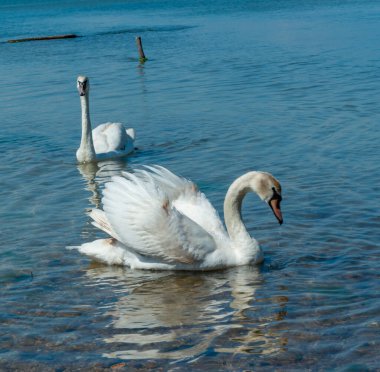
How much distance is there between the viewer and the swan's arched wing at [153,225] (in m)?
7.88

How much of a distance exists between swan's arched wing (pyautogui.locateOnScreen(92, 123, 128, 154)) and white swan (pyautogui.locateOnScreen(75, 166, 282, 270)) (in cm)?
571

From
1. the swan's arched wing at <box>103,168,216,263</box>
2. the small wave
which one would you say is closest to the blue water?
the swan's arched wing at <box>103,168,216,263</box>

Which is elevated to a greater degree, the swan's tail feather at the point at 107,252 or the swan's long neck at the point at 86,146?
the swan's long neck at the point at 86,146

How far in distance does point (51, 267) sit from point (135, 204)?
113 cm

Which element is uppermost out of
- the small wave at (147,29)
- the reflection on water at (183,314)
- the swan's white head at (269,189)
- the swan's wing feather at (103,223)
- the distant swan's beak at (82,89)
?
the small wave at (147,29)

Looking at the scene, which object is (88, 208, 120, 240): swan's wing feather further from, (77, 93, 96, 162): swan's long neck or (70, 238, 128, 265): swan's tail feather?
(77, 93, 96, 162): swan's long neck

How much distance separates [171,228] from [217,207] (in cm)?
252

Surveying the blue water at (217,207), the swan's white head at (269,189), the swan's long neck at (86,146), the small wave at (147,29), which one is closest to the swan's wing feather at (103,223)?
the blue water at (217,207)

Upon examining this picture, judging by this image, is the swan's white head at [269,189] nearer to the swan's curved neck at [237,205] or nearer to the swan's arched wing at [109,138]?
the swan's curved neck at [237,205]

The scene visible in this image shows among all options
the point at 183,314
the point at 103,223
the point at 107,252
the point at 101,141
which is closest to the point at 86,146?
the point at 101,141

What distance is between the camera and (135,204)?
26.1 ft

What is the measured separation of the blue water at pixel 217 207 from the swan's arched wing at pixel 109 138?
32 cm

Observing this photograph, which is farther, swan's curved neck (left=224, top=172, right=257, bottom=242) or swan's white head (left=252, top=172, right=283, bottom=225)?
swan's curved neck (left=224, top=172, right=257, bottom=242)

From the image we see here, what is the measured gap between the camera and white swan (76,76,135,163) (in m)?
13.7
